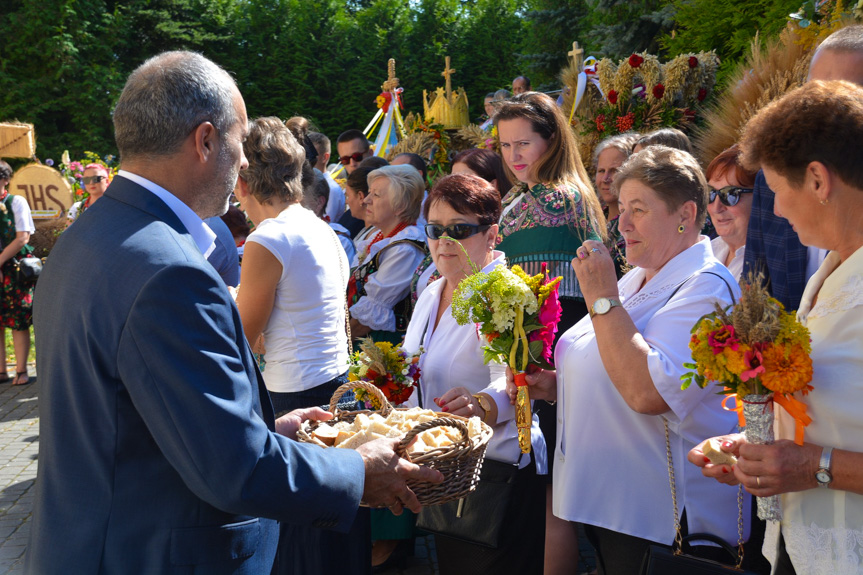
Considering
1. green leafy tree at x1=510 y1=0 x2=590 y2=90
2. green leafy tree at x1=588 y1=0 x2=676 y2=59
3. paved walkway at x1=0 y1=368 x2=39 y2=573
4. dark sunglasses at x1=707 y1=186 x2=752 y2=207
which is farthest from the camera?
green leafy tree at x1=510 y1=0 x2=590 y2=90

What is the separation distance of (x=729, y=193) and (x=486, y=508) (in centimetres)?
201

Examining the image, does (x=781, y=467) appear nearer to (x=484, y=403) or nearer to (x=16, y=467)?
(x=484, y=403)

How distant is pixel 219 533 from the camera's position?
1905 millimetres

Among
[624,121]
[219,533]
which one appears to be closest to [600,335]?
[219,533]

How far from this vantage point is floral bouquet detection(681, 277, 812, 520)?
1.92 metres

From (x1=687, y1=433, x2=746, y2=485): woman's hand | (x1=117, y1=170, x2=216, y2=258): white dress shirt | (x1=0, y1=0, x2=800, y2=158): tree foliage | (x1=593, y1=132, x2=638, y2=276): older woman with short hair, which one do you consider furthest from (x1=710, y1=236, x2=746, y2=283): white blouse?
(x1=0, y1=0, x2=800, y2=158): tree foliage

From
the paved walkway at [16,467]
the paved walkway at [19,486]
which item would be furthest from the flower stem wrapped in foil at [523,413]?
the paved walkway at [16,467]

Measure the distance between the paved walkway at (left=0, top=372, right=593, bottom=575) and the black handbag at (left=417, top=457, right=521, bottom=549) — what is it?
1.57m

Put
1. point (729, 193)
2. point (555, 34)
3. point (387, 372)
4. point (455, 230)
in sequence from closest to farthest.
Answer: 1. point (387, 372)
2. point (455, 230)
3. point (729, 193)
4. point (555, 34)

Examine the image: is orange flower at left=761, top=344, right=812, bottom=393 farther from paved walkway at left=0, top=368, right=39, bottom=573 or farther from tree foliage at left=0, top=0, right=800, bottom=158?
tree foliage at left=0, top=0, right=800, bottom=158

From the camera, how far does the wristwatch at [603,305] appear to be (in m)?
2.72

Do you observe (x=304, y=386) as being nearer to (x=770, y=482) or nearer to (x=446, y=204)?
(x=446, y=204)

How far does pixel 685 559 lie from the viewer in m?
2.34

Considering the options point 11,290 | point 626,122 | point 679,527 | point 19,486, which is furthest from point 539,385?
point 11,290
